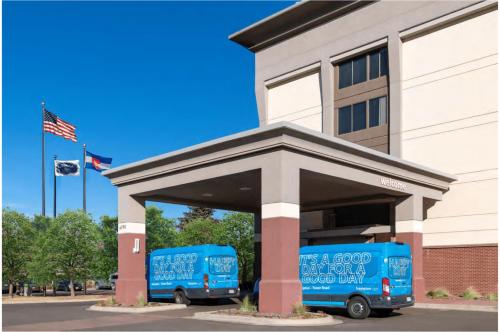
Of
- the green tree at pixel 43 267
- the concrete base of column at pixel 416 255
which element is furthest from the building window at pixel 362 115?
the green tree at pixel 43 267

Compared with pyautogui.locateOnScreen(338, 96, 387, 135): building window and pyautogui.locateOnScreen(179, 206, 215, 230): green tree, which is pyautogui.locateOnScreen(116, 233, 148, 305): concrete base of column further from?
pyautogui.locateOnScreen(179, 206, 215, 230): green tree

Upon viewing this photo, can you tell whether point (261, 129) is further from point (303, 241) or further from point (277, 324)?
point (303, 241)

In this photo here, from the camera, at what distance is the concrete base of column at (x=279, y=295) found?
767 inches

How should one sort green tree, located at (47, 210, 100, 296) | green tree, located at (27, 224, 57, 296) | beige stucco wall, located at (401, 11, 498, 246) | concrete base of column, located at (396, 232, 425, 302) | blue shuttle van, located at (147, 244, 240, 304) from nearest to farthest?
1. blue shuttle van, located at (147, 244, 240, 304)
2. concrete base of column, located at (396, 232, 425, 302)
3. beige stucco wall, located at (401, 11, 498, 246)
4. green tree, located at (27, 224, 57, 296)
5. green tree, located at (47, 210, 100, 296)

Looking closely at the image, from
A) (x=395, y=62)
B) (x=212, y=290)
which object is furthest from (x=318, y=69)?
(x=212, y=290)

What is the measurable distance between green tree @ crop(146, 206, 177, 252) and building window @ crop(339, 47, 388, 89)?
60.1 feet

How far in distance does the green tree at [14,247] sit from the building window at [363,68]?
25.1m

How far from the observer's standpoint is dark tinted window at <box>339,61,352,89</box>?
3678 cm

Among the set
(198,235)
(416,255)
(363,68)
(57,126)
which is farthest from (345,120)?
(57,126)

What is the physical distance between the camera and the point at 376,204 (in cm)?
3306

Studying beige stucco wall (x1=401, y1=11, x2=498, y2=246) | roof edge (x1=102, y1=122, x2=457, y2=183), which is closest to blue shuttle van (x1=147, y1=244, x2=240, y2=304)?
roof edge (x1=102, y1=122, x2=457, y2=183)

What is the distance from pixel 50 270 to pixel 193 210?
54437mm

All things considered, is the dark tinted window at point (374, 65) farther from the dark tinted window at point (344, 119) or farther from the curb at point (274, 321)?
the curb at point (274, 321)

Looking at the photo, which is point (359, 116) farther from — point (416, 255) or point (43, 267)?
point (43, 267)
